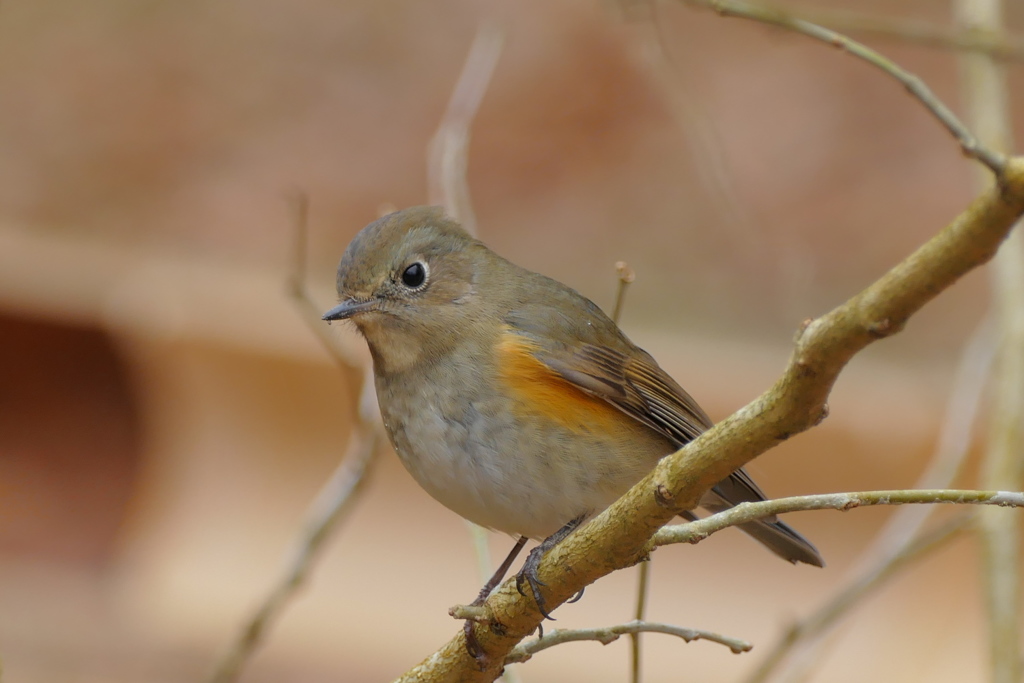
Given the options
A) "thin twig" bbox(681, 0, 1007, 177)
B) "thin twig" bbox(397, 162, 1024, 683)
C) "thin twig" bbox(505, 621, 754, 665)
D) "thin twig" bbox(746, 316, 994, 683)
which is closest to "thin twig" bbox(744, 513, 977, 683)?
"thin twig" bbox(746, 316, 994, 683)

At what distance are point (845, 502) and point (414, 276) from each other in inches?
65.1

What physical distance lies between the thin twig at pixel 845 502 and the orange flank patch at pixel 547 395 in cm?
93

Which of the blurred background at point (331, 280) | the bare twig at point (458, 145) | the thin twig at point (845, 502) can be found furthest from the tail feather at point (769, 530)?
the blurred background at point (331, 280)

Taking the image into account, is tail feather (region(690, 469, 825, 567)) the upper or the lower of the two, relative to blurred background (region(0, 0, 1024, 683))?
lower

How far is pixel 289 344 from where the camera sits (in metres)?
6.45

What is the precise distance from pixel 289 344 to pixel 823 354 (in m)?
5.21

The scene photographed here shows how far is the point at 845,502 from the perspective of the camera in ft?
5.74

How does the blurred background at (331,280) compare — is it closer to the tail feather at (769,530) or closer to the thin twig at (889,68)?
the tail feather at (769,530)

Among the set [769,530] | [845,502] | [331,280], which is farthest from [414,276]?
[331,280]

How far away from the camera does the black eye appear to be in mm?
3131

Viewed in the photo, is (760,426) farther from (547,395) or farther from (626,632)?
(547,395)

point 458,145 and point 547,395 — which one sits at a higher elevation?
point 458,145

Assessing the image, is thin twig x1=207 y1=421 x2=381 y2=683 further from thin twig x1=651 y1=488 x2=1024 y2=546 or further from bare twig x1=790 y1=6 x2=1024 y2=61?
bare twig x1=790 y1=6 x2=1024 y2=61

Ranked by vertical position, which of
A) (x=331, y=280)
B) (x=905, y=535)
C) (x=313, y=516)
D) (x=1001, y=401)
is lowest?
(x=313, y=516)
